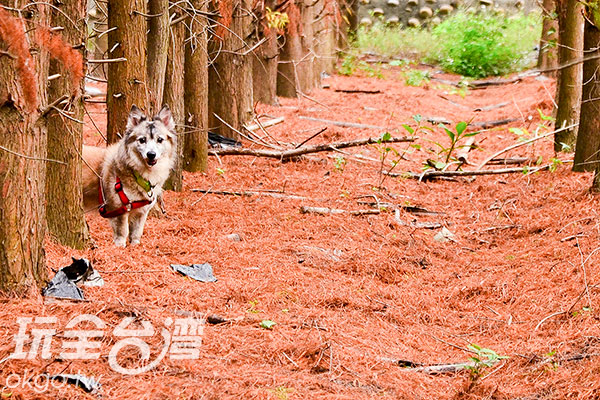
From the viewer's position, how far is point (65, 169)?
658cm

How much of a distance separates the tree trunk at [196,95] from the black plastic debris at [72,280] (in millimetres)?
4967

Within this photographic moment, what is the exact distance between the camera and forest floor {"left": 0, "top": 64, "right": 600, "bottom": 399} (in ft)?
14.1

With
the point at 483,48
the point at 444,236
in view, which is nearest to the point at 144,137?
the point at 444,236

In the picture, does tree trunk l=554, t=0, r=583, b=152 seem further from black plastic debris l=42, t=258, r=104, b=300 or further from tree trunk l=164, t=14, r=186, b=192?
black plastic debris l=42, t=258, r=104, b=300

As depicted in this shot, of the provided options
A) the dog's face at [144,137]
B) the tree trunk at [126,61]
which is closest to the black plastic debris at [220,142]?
the tree trunk at [126,61]

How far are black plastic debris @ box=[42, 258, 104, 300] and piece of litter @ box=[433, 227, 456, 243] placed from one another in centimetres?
448

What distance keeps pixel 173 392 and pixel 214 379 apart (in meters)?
0.29

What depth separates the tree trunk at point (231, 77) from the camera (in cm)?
1229

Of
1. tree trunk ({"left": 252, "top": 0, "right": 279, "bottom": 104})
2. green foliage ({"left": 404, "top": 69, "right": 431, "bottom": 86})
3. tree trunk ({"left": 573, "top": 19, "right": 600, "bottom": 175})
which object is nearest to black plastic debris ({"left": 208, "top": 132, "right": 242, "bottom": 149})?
tree trunk ({"left": 252, "top": 0, "right": 279, "bottom": 104})

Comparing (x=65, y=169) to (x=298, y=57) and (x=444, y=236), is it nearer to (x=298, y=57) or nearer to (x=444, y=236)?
(x=444, y=236)

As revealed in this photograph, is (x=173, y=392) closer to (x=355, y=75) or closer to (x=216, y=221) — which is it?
(x=216, y=221)

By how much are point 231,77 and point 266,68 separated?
3.69m

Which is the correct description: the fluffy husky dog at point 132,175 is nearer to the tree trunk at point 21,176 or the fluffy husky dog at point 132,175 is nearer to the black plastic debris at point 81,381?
the tree trunk at point 21,176

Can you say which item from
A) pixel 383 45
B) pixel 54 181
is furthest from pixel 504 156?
pixel 383 45
